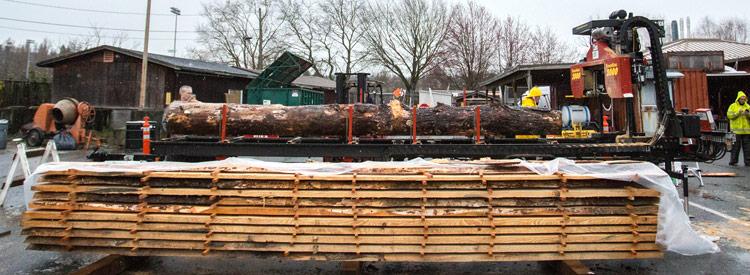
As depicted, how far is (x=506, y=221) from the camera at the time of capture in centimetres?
360

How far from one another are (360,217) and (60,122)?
15.8 meters

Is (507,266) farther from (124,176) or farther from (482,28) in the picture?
(482,28)

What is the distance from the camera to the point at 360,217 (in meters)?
3.61

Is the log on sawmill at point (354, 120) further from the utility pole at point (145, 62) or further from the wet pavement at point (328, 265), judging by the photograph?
the utility pole at point (145, 62)

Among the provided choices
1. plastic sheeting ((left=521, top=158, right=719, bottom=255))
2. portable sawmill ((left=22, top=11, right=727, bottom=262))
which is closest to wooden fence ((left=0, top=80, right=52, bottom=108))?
portable sawmill ((left=22, top=11, right=727, bottom=262))

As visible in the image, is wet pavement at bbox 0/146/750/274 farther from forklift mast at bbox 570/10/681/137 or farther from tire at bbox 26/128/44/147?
tire at bbox 26/128/44/147

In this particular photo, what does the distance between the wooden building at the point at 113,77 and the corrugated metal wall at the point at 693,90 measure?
22086 mm

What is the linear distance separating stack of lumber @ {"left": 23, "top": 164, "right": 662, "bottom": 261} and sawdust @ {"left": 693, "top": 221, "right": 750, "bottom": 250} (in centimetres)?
226

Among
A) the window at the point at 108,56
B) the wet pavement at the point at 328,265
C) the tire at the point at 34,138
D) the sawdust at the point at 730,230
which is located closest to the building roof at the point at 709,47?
the sawdust at the point at 730,230

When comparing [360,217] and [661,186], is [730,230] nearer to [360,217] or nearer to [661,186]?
[661,186]

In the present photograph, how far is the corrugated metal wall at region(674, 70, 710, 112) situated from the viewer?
643 inches

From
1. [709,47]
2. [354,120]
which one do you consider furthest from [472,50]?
[354,120]

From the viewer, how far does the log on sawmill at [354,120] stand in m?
5.73

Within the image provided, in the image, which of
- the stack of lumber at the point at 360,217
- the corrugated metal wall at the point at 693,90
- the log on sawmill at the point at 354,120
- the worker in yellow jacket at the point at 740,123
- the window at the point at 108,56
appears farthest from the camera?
the window at the point at 108,56
